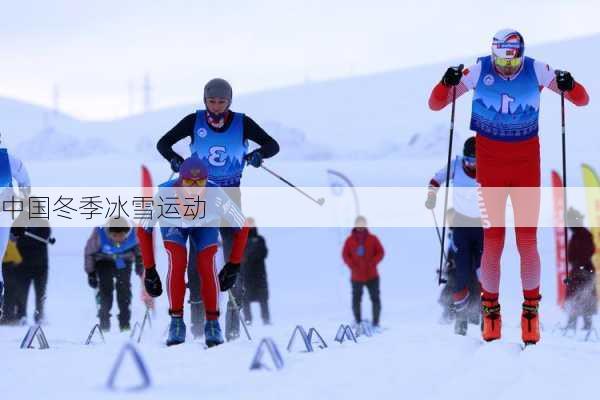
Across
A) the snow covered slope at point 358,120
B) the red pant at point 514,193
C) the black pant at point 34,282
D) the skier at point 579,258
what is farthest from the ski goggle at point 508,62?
the snow covered slope at point 358,120

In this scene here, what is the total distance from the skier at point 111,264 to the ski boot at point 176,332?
5.18 metres

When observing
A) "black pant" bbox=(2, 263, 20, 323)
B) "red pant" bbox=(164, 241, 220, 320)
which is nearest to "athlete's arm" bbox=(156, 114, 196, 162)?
"red pant" bbox=(164, 241, 220, 320)

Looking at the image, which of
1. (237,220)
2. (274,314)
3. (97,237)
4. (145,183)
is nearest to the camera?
(237,220)

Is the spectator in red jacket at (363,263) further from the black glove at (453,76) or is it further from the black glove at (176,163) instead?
the black glove at (453,76)

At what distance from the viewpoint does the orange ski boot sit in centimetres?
656

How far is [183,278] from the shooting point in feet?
21.7

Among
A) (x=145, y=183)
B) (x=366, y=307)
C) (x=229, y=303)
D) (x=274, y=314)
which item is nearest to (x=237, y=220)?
(x=229, y=303)

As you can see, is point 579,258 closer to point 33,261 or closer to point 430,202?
point 430,202

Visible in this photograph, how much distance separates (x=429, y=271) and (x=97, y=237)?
9573 millimetres

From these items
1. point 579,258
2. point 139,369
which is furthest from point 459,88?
point 579,258

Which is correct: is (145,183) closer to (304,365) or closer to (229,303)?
(229,303)

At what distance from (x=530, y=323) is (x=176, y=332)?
94.0 inches

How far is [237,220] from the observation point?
7.17 m

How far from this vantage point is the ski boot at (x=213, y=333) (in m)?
6.37
